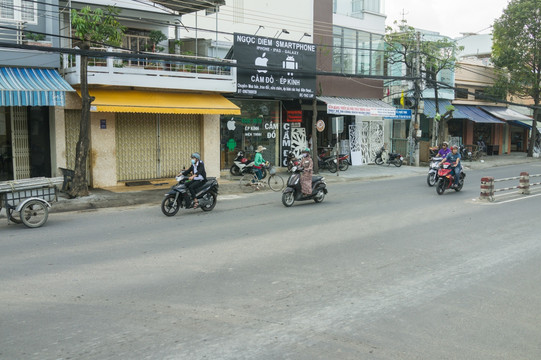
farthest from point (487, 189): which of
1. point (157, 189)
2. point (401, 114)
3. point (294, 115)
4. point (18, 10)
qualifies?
point (18, 10)

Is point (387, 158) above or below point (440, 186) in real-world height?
above

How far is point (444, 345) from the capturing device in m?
5.19

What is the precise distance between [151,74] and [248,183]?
5.21 meters

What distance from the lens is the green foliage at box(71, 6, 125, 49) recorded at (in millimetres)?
15078

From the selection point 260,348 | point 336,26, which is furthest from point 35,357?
point 336,26

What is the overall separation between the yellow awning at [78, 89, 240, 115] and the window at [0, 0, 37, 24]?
2990 millimetres

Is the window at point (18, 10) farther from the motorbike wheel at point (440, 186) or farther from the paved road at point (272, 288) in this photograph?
the motorbike wheel at point (440, 186)

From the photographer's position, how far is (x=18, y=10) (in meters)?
16.6

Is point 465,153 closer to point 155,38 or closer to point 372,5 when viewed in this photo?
point 372,5

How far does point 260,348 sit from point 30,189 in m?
8.56

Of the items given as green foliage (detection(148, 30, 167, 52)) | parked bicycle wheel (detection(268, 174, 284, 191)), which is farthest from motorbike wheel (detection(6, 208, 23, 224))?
green foliage (detection(148, 30, 167, 52))

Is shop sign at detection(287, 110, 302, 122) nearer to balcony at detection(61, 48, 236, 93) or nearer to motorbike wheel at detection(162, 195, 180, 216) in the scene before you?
balcony at detection(61, 48, 236, 93)

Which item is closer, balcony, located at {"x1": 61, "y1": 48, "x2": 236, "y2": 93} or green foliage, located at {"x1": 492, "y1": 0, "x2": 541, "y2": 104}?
balcony, located at {"x1": 61, "y1": 48, "x2": 236, "y2": 93}

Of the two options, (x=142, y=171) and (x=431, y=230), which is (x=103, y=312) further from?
(x=142, y=171)
